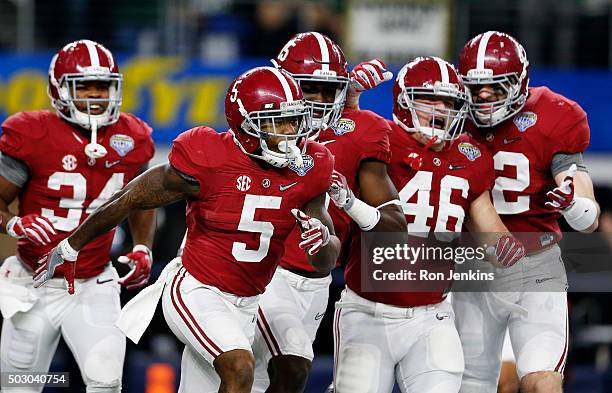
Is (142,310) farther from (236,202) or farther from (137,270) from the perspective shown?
(137,270)

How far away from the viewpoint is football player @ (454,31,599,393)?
16.6 feet

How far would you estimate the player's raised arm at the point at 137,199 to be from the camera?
4.29 metres

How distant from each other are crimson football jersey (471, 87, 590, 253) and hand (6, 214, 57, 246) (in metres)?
1.96

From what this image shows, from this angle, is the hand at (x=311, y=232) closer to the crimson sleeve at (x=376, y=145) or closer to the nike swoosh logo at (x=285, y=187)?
the nike swoosh logo at (x=285, y=187)

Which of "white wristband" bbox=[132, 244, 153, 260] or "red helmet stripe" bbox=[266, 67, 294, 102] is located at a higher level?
"red helmet stripe" bbox=[266, 67, 294, 102]

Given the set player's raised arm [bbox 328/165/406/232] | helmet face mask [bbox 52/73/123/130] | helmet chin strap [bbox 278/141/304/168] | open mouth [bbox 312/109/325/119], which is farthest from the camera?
helmet face mask [bbox 52/73/123/130]

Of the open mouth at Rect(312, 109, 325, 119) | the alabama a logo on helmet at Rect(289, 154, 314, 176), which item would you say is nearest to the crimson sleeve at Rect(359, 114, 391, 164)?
the open mouth at Rect(312, 109, 325, 119)

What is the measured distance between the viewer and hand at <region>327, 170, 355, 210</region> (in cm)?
450

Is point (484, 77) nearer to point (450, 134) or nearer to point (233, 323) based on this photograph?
point (450, 134)

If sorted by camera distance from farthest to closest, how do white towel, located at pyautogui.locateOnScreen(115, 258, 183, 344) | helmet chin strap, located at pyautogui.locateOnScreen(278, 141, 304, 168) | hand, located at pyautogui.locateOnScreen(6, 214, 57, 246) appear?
hand, located at pyautogui.locateOnScreen(6, 214, 57, 246) → white towel, located at pyautogui.locateOnScreen(115, 258, 183, 344) → helmet chin strap, located at pyautogui.locateOnScreen(278, 141, 304, 168)

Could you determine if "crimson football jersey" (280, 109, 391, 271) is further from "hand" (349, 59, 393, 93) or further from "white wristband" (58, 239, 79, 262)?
"white wristband" (58, 239, 79, 262)

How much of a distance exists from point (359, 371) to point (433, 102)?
1.17m

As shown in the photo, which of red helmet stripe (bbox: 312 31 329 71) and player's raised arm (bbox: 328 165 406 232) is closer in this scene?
player's raised arm (bbox: 328 165 406 232)

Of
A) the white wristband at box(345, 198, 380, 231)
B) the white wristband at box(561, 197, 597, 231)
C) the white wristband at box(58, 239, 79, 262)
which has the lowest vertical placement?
the white wristband at box(58, 239, 79, 262)
